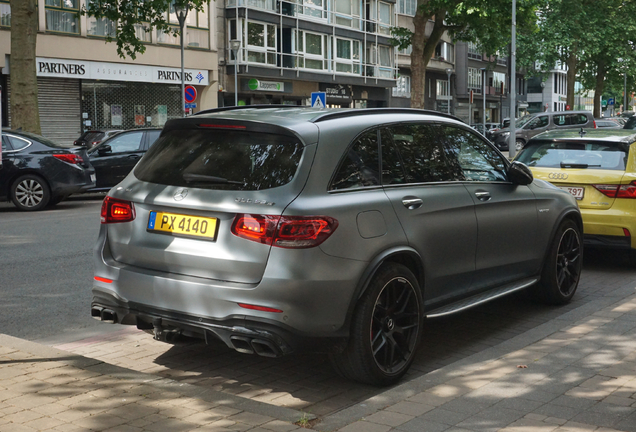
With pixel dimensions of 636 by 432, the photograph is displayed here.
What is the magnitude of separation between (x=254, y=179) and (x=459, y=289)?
1.91 meters

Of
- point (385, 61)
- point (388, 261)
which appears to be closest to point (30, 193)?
point (388, 261)

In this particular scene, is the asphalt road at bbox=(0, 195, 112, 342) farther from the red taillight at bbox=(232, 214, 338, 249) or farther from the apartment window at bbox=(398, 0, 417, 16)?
the apartment window at bbox=(398, 0, 417, 16)

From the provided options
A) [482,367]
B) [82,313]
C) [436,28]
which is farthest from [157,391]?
[436,28]

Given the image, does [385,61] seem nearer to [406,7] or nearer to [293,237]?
[406,7]

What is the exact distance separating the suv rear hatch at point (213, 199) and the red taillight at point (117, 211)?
33mm

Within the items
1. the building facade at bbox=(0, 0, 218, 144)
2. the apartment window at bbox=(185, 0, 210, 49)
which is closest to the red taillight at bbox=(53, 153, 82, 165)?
the building facade at bbox=(0, 0, 218, 144)

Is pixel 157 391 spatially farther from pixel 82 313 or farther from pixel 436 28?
pixel 436 28

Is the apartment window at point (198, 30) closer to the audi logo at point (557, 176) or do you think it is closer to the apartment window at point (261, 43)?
the apartment window at point (261, 43)

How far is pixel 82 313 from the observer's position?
689 centimetres

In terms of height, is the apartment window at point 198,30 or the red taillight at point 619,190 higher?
the apartment window at point 198,30

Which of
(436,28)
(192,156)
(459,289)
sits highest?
(436,28)

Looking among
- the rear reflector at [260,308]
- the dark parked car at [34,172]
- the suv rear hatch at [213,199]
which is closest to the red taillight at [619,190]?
the suv rear hatch at [213,199]

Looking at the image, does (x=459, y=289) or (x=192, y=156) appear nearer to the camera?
(x=192, y=156)

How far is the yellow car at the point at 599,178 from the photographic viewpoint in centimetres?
870
